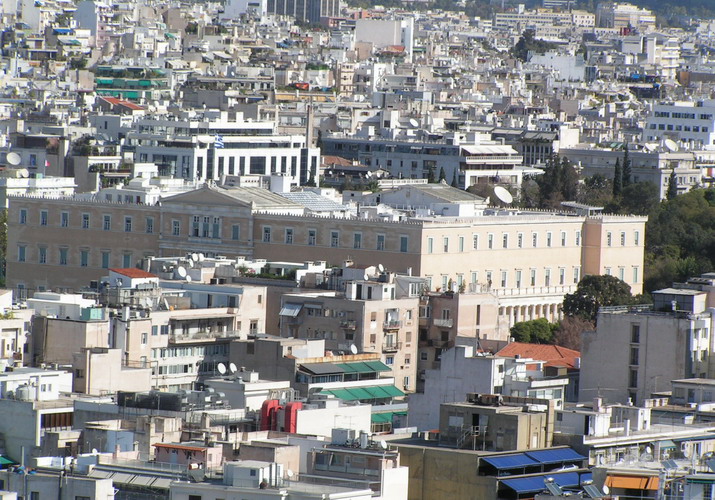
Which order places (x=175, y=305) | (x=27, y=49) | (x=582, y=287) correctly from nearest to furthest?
(x=175, y=305), (x=582, y=287), (x=27, y=49)

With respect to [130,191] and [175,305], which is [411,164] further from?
[175,305]

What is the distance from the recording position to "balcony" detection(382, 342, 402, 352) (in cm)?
6042

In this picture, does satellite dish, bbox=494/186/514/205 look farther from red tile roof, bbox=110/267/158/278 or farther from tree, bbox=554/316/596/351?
red tile roof, bbox=110/267/158/278

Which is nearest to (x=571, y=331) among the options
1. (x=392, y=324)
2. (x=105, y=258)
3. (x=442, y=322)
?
(x=442, y=322)

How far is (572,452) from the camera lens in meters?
39.2

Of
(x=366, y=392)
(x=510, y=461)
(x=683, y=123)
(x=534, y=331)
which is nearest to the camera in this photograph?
(x=510, y=461)

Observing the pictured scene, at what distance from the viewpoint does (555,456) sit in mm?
38500

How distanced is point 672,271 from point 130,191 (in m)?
16.1

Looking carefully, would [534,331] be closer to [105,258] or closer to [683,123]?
[105,258]

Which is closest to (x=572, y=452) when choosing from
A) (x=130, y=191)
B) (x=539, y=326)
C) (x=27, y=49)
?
(x=539, y=326)

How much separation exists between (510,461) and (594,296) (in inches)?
1382

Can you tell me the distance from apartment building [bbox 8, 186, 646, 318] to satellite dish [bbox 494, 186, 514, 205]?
22.0 metres

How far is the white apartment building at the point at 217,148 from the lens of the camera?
359ft

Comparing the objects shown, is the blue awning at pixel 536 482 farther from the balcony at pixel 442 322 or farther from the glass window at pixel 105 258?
the glass window at pixel 105 258
